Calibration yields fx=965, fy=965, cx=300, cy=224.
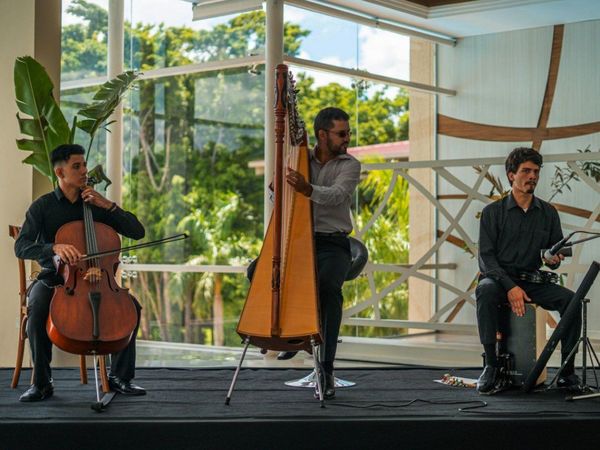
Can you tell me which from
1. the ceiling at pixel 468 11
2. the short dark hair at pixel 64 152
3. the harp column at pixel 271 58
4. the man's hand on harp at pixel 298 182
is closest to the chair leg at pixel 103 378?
the short dark hair at pixel 64 152

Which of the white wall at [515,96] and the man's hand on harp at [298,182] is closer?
the man's hand on harp at [298,182]

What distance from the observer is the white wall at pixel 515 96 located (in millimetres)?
8008

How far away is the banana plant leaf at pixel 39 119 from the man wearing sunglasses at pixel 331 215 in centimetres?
181

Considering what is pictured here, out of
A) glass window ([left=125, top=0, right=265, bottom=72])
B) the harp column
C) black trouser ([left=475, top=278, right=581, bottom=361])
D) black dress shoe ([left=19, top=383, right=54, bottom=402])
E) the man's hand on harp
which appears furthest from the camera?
glass window ([left=125, top=0, right=265, bottom=72])

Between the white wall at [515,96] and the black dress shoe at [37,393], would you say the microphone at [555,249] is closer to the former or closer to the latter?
the black dress shoe at [37,393]

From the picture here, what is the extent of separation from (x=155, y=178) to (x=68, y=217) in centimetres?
342

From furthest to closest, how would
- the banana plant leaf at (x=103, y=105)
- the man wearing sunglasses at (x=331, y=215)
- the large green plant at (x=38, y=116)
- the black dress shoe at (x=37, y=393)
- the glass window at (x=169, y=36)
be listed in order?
the glass window at (x=169, y=36), the banana plant leaf at (x=103, y=105), the large green plant at (x=38, y=116), the man wearing sunglasses at (x=331, y=215), the black dress shoe at (x=37, y=393)

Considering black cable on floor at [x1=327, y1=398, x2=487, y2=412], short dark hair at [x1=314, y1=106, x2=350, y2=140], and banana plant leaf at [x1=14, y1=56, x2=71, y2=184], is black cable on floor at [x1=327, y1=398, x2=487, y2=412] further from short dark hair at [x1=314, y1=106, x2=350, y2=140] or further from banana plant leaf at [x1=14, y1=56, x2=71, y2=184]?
banana plant leaf at [x1=14, y1=56, x2=71, y2=184]

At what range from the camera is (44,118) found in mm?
5828

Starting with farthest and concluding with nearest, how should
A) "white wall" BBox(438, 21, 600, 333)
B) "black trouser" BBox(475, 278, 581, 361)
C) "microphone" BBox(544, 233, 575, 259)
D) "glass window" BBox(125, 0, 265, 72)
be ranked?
"white wall" BBox(438, 21, 600, 333) < "glass window" BBox(125, 0, 265, 72) < "black trouser" BBox(475, 278, 581, 361) < "microphone" BBox(544, 233, 575, 259)

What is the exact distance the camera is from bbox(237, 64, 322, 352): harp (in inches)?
164

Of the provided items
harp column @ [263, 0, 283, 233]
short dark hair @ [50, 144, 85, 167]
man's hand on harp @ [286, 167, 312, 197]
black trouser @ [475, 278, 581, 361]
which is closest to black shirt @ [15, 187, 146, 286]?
short dark hair @ [50, 144, 85, 167]

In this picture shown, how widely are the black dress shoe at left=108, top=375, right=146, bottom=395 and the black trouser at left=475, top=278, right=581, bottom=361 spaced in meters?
1.70

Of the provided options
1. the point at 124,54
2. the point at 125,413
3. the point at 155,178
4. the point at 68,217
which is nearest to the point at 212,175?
the point at 155,178
